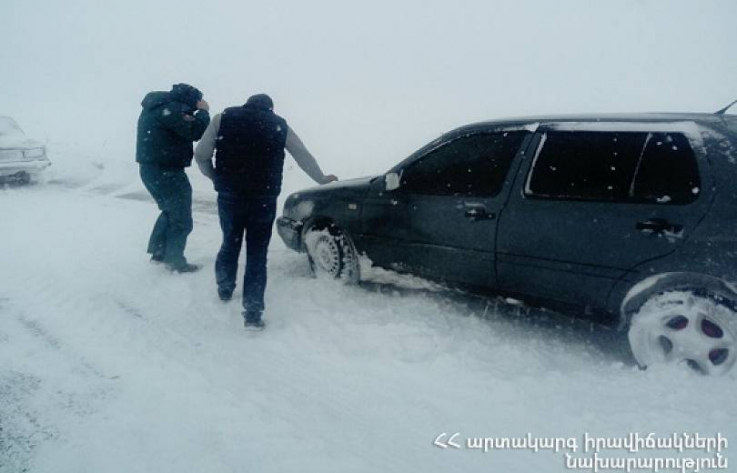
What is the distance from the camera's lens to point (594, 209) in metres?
2.96

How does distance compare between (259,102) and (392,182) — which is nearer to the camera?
(259,102)

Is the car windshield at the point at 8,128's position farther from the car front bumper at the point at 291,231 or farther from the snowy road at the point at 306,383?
the car front bumper at the point at 291,231

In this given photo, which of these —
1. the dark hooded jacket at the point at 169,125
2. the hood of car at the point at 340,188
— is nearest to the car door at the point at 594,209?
the hood of car at the point at 340,188

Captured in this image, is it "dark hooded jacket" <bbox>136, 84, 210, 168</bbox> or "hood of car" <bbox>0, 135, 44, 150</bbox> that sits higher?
"dark hooded jacket" <bbox>136, 84, 210, 168</bbox>

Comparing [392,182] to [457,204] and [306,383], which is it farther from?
[306,383]

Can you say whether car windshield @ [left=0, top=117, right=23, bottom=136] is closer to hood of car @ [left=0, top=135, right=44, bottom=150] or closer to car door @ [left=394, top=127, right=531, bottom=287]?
hood of car @ [left=0, top=135, right=44, bottom=150]

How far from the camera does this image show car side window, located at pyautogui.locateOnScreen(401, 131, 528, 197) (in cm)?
339

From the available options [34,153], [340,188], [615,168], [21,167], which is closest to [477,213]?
[615,168]

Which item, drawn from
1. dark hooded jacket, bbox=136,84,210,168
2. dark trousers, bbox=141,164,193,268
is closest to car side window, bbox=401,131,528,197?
dark hooded jacket, bbox=136,84,210,168

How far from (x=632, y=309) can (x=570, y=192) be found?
2.75 feet

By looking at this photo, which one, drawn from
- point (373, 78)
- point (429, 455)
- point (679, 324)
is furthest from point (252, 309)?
point (373, 78)

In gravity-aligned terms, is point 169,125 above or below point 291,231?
above

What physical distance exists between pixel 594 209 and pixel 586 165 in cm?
32

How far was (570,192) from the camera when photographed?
3072 mm
